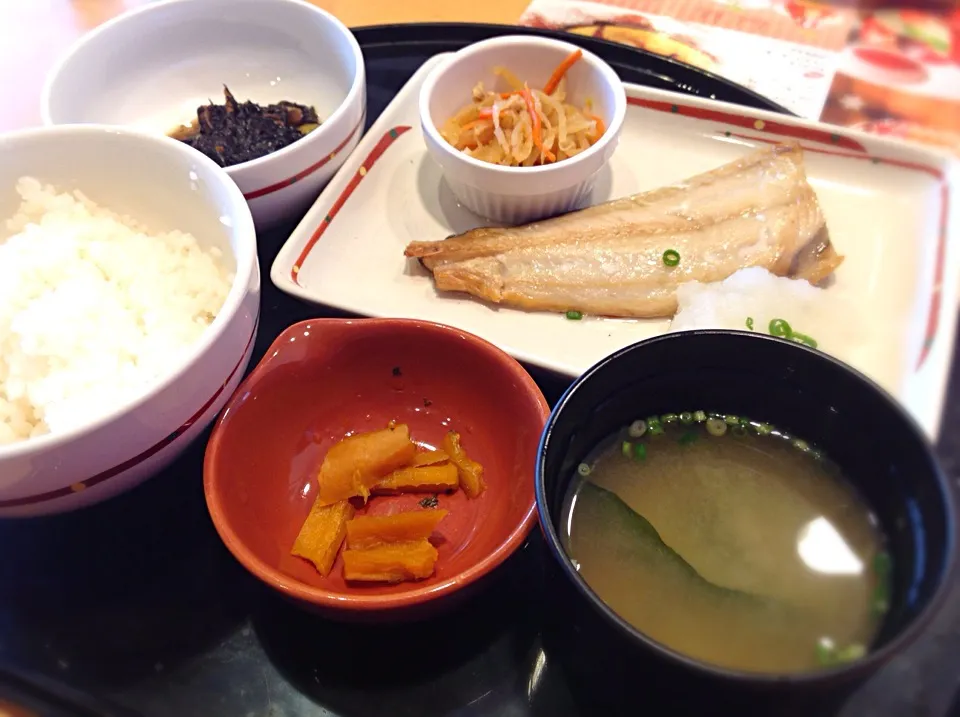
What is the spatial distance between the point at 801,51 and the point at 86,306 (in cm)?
203

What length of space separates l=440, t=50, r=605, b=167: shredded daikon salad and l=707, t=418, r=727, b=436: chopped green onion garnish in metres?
0.81

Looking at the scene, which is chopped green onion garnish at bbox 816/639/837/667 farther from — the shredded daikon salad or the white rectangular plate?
the shredded daikon salad

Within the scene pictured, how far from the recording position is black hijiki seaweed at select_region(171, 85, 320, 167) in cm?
168

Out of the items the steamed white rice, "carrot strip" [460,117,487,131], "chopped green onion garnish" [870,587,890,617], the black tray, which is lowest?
the black tray

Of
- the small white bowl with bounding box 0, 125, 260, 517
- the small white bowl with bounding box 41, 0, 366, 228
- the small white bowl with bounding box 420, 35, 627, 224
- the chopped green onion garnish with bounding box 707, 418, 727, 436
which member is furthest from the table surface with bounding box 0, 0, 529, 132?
the chopped green onion garnish with bounding box 707, 418, 727, 436

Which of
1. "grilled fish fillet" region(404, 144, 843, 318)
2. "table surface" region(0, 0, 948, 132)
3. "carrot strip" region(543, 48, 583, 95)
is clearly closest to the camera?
"grilled fish fillet" region(404, 144, 843, 318)

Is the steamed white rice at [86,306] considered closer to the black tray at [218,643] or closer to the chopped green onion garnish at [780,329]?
the black tray at [218,643]

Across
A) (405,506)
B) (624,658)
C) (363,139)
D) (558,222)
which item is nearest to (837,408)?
(624,658)

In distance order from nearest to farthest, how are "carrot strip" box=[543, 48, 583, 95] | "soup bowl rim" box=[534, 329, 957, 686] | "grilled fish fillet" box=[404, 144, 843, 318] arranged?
1. "soup bowl rim" box=[534, 329, 957, 686]
2. "grilled fish fillet" box=[404, 144, 843, 318]
3. "carrot strip" box=[543, 48, 583, 95]

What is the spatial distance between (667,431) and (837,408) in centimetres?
24

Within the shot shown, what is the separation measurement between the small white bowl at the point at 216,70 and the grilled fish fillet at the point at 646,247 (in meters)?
0.36

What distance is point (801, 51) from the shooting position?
7.13 ft

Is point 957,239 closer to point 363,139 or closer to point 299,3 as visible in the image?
point 363,139

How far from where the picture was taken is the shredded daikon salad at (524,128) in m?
1.68
